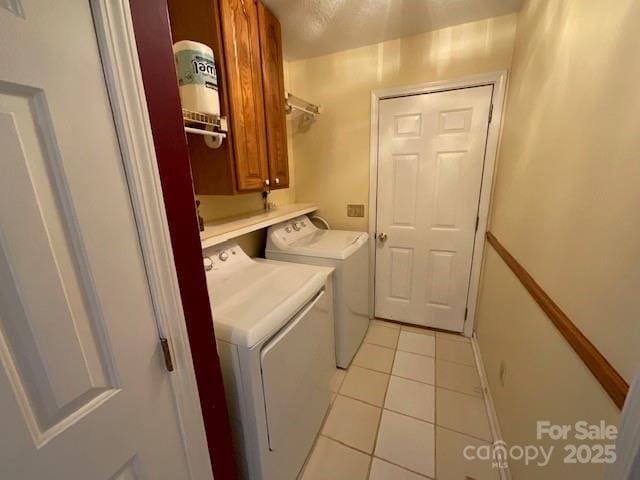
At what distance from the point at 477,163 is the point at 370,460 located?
2.03 m

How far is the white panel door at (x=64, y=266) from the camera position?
38 cm

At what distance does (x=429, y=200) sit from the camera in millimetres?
2117

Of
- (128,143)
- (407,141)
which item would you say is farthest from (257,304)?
(407,141)

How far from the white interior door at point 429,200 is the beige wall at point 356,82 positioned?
0.16 metres

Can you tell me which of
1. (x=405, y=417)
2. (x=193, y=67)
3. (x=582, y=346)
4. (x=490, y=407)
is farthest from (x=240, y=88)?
(x=490, y=407)

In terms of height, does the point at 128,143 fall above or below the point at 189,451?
above

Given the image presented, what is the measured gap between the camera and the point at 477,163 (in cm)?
193

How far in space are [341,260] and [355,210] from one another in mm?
790

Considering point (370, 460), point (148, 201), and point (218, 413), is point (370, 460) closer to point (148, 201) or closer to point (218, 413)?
point (218, 413)

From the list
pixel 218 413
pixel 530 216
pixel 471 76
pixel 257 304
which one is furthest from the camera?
pixel 471 76

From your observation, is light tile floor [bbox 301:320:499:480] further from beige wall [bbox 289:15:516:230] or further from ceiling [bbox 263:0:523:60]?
ceiling [bbox 263:0:523:60]

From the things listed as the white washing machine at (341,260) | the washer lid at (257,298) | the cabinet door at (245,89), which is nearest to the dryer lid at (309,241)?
the white washing machine at (341,260)

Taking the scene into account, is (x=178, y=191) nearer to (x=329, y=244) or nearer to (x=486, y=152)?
(x=329, y=244)

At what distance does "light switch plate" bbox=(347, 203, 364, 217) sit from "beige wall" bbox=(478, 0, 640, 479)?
1116 mm
